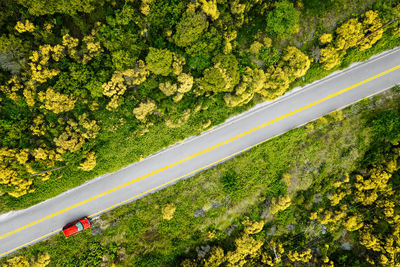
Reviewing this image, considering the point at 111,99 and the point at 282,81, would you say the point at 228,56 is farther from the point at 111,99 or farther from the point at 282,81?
the point at 111,99

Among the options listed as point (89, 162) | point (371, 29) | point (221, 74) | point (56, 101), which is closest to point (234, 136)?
point (221, 74)

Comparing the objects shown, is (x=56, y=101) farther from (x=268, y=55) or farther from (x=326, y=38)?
(x=326, y=38)

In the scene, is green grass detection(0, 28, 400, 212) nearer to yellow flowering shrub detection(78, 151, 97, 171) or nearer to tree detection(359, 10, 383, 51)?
yellow flowering shrub detection(78, 151, 97, 171)

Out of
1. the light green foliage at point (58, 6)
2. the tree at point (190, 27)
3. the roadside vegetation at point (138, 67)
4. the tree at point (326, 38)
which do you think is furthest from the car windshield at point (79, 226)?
the tree at point (326, 38)

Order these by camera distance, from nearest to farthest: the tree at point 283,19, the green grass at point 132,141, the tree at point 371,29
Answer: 1. the tree at point 283,19
2. the tree at point 371,29
3. the green grass at point 132,141

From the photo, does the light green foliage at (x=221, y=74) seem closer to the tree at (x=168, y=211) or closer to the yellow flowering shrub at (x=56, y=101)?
the yellow flowering shrub at (x=56, y=101)

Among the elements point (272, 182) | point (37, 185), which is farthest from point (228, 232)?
point (37, 185)
